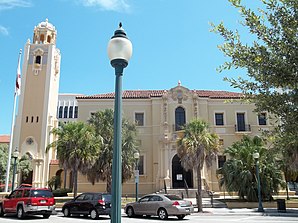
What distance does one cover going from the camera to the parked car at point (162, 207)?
1675 cm

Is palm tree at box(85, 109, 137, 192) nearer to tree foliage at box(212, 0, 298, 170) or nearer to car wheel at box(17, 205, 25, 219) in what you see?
car wheel at box(17, 205, 25, 219)

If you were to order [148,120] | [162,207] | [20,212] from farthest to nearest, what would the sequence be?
[148,120] < [162,207] < [20,212]

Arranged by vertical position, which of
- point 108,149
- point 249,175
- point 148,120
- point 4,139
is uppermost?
point 4,139

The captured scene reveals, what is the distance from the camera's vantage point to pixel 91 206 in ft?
57.1

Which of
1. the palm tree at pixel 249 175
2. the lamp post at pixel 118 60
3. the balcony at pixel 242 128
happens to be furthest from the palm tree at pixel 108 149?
the lamp post at pixel 118 60

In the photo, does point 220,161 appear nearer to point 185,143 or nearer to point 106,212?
point 185,143

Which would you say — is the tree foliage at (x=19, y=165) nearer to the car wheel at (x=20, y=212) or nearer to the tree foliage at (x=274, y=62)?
the car wheel at (x=20, y=212)

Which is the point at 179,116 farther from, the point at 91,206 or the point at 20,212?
the point at 20,212

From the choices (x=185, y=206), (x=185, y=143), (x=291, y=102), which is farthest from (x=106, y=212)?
(x=291, y=102)

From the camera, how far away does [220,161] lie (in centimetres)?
3581

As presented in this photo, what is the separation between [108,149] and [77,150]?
3334 millimetres

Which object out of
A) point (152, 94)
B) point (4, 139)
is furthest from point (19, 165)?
point (4, 139)

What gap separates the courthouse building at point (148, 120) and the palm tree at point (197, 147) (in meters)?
10.7

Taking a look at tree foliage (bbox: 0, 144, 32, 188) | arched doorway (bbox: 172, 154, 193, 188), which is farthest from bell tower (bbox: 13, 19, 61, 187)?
arched doorway (bbox: 172, 154, 193, 188)
